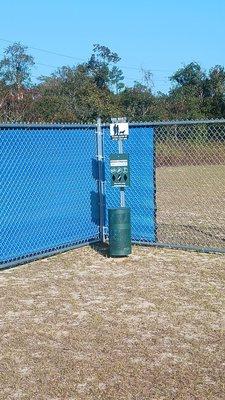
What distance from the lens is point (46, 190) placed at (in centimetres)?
806

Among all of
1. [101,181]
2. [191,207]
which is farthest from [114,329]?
[191,207]

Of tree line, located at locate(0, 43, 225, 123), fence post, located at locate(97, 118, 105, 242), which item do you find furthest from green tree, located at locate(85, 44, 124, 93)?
fence post, located at locate(97, 118, 105, 242)

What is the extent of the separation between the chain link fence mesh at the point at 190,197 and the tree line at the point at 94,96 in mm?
8274

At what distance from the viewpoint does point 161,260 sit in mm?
7941

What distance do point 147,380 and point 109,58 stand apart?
134 feet

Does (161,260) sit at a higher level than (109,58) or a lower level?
lower

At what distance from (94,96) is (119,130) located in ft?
81.6

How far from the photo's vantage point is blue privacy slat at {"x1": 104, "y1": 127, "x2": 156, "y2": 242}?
870 centimetres

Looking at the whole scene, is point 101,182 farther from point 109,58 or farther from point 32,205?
point 109,58

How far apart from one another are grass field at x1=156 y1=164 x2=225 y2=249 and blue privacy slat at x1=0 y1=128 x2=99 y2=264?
1.43 meters

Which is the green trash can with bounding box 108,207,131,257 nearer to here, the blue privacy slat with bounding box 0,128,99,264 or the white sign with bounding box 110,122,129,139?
the blue privacy slat with bounding box 0,128,99,264

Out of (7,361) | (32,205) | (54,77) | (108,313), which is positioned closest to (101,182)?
(32,205)

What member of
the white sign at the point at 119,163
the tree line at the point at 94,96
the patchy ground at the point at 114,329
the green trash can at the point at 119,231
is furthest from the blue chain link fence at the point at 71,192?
the tree line at the point at 94,96

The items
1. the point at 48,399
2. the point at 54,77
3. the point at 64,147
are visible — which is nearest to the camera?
the point at 48,399
